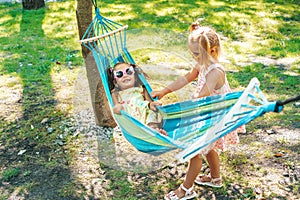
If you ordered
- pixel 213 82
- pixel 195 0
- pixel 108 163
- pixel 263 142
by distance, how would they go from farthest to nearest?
pixel 195 0 < pixel 263 142 < pixel 108 163 < pixel 213 82

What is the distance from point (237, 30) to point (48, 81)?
2.65 metres

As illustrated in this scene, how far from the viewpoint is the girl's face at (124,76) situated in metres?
2.84

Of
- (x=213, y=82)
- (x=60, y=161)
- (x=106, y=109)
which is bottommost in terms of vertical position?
(x=60, y=161)

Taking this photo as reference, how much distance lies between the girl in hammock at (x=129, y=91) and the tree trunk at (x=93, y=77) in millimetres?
246

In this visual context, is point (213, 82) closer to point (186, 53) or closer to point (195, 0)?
point (186, 53)

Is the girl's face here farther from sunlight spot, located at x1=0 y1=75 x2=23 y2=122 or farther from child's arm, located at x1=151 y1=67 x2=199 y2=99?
sunlight spot, located at x1=0 y1=75 x2=23 y2=122

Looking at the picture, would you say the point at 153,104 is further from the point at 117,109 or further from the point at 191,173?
the point at 191,173

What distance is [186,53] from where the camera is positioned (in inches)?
103

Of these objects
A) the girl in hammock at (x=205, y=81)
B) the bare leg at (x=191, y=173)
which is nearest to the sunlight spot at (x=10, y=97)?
the girl in hammock at (x=205, y=81)

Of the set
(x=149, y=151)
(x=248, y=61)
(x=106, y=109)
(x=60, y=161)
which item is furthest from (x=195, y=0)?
(x=149, y=151)

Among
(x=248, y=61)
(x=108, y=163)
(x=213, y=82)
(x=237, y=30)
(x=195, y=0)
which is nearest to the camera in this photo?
(x=213, y=82)

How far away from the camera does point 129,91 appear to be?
2873 mm

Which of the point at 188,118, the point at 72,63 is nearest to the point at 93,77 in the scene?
the point at 188,118

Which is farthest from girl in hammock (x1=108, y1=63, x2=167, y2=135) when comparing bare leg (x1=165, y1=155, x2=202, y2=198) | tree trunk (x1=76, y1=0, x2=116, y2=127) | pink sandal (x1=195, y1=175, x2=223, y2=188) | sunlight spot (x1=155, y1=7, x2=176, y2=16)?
Result: sunlight spot (x1=155, y1=7, x2=176, y2=16)
